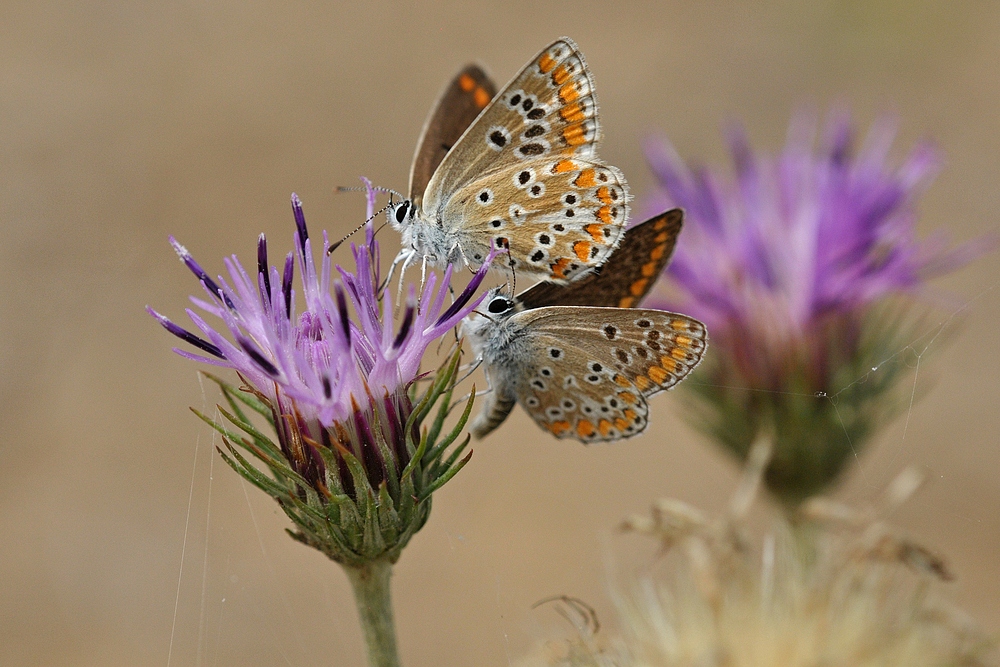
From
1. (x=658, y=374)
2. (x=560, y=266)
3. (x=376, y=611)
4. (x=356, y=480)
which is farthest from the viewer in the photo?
(x=560, y=266)

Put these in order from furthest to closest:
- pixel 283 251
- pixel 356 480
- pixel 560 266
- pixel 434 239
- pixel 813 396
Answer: pixel 283 251, pixel 813 396, pixel 434 239, pixel 560 266, pixel 356 480

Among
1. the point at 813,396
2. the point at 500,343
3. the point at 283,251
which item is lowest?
the point at 813,396

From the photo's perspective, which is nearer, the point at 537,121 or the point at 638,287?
the point at 537,121

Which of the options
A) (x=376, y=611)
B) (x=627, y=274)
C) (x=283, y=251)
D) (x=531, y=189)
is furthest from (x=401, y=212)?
(x=283, y=251)

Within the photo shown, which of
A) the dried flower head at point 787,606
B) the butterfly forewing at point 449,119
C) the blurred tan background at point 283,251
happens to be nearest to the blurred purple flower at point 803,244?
the blurred tan background at point 283,251

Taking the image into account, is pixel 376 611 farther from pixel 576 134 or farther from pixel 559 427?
pixel 576 134

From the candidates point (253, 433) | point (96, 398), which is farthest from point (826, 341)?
point (96, 398)

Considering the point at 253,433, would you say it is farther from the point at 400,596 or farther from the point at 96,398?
the point at 96,398

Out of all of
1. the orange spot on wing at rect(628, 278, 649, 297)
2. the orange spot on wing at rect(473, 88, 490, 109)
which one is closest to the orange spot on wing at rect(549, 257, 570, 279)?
the orange spot on wing at rect(628, 278, 649, 297)
